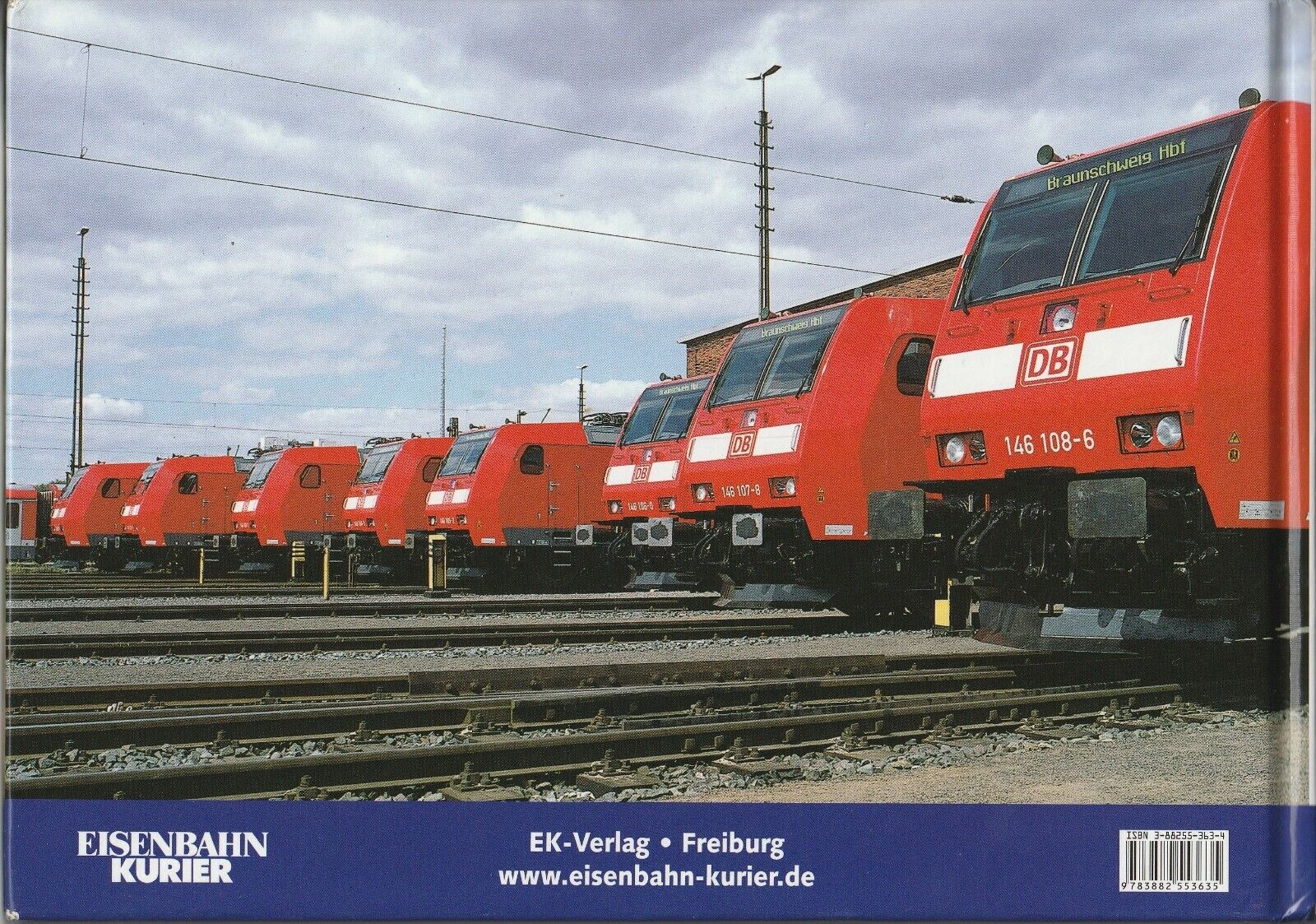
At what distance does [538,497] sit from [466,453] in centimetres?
161

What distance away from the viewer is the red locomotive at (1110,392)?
4184 millimetres

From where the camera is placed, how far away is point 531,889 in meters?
2.05

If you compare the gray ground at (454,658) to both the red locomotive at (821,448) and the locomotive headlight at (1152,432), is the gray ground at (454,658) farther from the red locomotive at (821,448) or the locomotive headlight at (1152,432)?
the locomotive headlight at (1152,432)

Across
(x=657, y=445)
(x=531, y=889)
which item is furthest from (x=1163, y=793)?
(x=657, y=445)

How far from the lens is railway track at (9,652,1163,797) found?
3.73 meters

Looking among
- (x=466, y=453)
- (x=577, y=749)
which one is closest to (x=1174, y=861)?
(x=577, y=749)

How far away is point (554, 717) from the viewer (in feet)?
16.9

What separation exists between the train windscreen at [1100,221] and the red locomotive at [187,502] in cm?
2046

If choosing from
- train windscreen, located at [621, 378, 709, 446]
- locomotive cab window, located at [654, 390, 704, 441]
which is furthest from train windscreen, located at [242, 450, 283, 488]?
locomotive cab window, located at [654, 390, 704, 441]

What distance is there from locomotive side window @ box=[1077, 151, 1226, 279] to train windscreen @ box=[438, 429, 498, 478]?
1250 cm

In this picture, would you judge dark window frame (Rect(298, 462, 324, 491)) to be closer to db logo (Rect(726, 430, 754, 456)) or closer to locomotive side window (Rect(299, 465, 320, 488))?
locomotive side window (Rect(299, 465, 320, 488))

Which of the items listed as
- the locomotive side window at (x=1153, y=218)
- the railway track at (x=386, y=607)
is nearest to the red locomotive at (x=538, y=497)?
the railway track at (x=386, y=607)

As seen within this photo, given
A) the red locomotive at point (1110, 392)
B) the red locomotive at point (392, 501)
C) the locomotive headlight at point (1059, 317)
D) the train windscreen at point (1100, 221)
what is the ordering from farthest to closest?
the red locomotive at point (392, 501), the locomotive headlight at point (1059, 317), the train windscreen at point (1100, 221), the red locomotive at point (1110, 392)

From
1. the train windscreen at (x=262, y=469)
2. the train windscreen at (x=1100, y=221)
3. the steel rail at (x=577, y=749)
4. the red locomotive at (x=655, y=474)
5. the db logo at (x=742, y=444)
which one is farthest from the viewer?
the train windscreen at (x=262, y=469)
